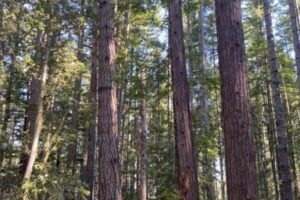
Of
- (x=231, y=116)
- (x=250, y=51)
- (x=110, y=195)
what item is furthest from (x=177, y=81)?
(x=250, y=51)

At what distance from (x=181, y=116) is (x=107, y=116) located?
2712 millimetres

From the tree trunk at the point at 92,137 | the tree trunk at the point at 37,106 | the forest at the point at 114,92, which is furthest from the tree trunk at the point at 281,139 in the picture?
the tree trunk at the point at 37,106

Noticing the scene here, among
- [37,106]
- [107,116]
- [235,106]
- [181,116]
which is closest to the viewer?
[235,106]

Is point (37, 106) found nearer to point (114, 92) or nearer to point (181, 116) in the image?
point (181, 116)

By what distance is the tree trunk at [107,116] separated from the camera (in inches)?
231

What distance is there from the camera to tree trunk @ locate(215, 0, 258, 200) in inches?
168

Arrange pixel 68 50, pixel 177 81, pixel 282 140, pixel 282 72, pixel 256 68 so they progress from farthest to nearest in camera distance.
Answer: pixel 256 68 → pixel 282 72 → pixel 68 50 → pixel 282 140 → pixel 177 81

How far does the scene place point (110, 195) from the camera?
5.83 meters

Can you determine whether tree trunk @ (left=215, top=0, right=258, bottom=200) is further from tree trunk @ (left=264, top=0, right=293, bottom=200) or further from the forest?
tree trunk @ (left=264, top=0, right=293, bottom=200)

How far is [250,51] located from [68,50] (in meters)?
11.9

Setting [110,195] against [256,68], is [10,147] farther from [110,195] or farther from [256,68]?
[256,68]

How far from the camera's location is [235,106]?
4.52 m

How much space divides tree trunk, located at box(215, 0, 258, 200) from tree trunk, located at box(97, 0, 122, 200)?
82.3 inches

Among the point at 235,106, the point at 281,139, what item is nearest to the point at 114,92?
the point at 235,106
